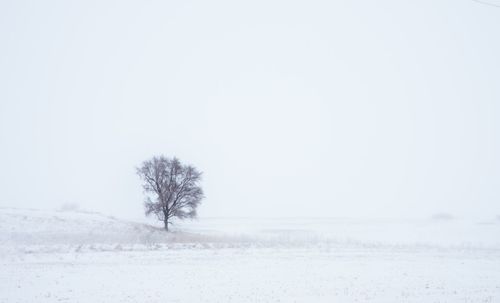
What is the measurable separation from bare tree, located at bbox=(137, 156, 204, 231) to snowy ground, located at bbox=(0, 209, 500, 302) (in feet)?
26.0

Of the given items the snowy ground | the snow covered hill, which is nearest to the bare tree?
the snow covered hill

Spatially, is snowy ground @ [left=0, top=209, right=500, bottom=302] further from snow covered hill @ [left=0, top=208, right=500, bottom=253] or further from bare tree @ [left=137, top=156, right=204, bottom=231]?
bare tree @ [left=137, top=156, right=204, bottom=231]

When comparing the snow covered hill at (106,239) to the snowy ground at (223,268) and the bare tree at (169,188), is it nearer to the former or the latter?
the snowy ground at (223,268)

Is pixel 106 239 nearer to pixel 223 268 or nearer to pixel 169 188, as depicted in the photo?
pixel 169 188

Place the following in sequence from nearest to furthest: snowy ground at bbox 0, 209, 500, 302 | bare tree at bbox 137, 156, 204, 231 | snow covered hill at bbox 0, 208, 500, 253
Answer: snowy ground at bbox 0, 209, 500, 302 < snow covered hill at bbox 0, 208, 500, 253 < bare tree at bbox 137, 156, 204, 231

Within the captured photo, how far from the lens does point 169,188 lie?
4781 cm

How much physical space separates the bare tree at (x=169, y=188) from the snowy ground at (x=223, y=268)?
794 centimetres

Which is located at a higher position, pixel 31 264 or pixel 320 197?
pixel 320 197

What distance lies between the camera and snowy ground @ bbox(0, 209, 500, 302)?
18438 mm

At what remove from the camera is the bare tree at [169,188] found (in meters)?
47.7

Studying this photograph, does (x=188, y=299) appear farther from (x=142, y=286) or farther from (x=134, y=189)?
(x=134, y=189)

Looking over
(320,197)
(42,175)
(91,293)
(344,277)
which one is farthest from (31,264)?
(42,175)

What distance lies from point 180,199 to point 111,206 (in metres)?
65.3

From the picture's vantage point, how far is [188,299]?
17469mm
